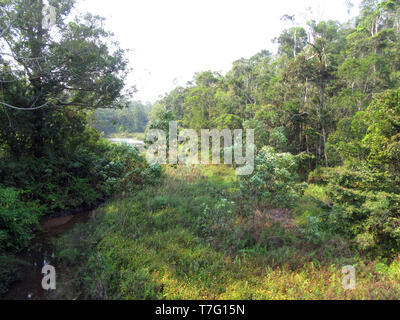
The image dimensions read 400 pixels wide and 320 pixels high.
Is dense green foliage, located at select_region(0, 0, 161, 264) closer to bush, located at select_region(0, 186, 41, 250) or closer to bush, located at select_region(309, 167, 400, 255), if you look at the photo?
bush, located at select_region(0, 186, 41, 250)

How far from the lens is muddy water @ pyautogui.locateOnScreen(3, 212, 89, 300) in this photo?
370cm

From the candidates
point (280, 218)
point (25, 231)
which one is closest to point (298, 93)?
point (280, 218)

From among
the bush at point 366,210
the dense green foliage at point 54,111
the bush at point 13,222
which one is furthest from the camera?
the dense green foliage at point 54,111

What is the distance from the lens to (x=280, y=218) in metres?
6.67

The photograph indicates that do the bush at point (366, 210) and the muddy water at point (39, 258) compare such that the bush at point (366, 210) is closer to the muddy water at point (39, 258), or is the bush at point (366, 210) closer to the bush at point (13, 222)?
the muddy water at point (39, 258)

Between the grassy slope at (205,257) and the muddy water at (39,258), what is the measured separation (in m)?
0.32

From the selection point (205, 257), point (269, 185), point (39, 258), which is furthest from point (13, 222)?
point (269, 185)

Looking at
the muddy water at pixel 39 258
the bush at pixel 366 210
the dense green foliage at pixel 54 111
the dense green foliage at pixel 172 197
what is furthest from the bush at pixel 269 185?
the muddy water at pixel 39 258

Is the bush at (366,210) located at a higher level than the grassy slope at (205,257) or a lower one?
higher

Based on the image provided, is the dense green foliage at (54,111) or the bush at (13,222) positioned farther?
the dense green foliage at (54,111)

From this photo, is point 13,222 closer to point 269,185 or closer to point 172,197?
point 172,197

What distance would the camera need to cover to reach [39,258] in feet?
15.3

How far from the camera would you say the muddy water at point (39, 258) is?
146 inches
